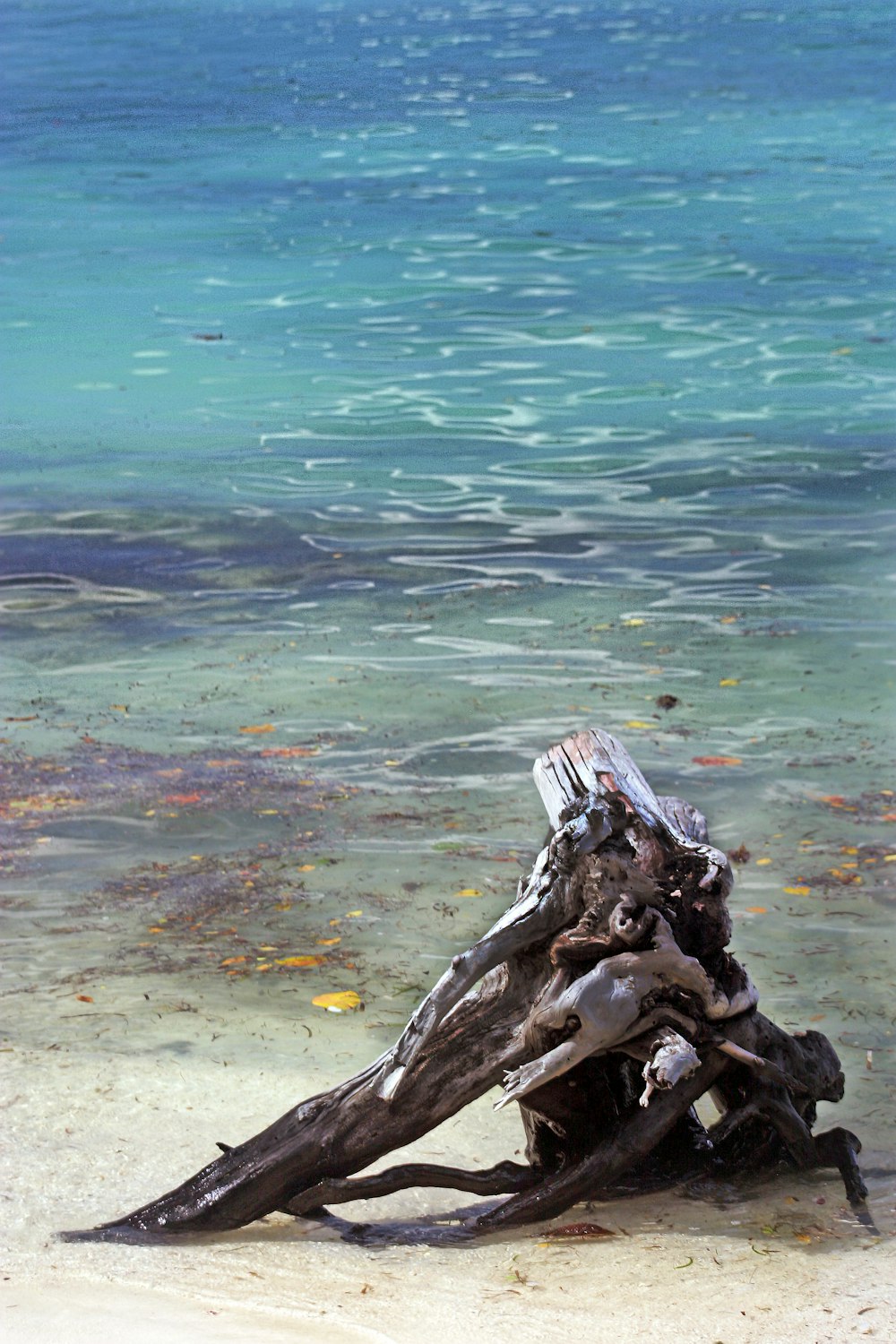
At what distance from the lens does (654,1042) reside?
4.27 meters

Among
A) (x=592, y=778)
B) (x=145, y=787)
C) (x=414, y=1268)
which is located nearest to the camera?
(x=414, y=1268)

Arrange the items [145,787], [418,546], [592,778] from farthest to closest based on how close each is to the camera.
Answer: [418,546], [145,787], [592,778]

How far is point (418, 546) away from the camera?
40.5 ft

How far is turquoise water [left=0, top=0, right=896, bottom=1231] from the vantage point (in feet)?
21.8

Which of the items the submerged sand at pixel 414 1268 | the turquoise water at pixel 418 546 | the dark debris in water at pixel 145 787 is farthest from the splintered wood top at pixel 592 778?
the dark debris in water at pixel 145 787

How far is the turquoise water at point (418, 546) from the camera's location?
6.66 m

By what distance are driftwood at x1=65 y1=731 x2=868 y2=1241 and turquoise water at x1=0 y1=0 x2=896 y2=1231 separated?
703 millimetres

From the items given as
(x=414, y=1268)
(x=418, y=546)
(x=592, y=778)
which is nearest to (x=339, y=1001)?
(x=592, y=778)

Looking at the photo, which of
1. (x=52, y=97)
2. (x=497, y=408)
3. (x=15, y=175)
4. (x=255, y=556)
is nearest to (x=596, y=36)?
(x=52, y=97)

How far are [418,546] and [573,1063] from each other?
8.32 metres

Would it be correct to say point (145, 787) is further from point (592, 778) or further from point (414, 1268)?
point (414, 1268)

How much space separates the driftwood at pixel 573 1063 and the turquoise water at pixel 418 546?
2.31 feet

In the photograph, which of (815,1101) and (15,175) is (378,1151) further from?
(15,175)

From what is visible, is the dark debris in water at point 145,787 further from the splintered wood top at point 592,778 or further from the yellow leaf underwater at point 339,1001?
the splintered wood top at point 592,778
